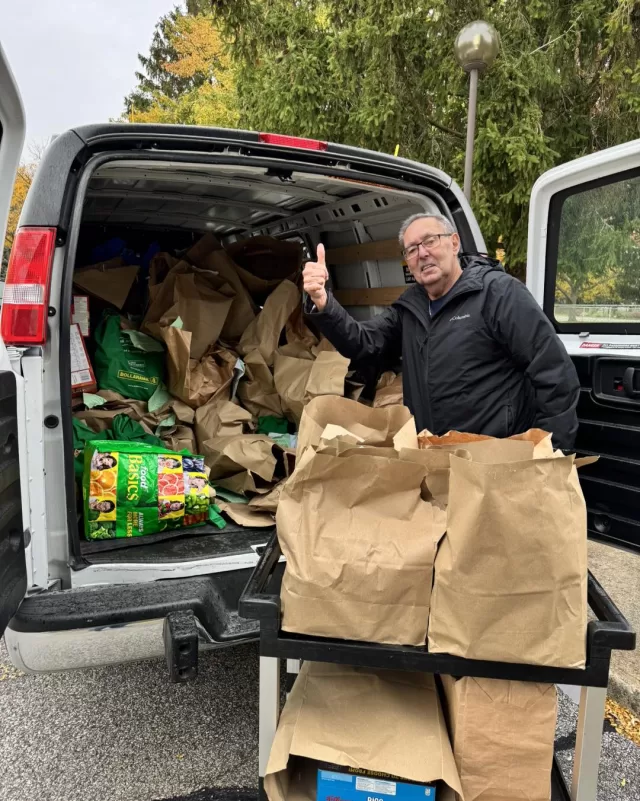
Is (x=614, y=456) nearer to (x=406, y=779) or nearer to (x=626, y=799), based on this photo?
(x=626, y=799)

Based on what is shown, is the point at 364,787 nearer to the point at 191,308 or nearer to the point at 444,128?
the point at 191,308

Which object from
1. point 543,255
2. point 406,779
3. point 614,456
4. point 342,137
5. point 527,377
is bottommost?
point 406,779

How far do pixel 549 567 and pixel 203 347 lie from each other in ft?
8.86

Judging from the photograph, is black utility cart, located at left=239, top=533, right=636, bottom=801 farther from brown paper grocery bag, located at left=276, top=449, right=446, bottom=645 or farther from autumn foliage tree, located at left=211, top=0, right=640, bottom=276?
autumn foliage tree, located at left=211, top=0, right=640, bottom=276

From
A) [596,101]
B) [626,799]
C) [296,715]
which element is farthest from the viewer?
[596,101]

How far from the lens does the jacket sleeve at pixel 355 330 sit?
2.54 m

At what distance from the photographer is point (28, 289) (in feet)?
6.07

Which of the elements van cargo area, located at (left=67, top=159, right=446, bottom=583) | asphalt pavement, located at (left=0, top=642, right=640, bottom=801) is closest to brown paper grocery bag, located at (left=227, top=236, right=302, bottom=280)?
van cargo area, located at (left=67, top=159, right=446, bottom=583)

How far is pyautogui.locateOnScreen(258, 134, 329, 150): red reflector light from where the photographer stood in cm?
223

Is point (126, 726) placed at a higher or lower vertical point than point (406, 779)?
lower

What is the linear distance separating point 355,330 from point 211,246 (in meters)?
1.72

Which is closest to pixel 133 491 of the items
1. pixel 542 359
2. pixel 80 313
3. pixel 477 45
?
pixel 80 313

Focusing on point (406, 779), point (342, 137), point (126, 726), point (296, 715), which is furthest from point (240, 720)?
point (342, 137)

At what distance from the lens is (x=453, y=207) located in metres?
2.69
